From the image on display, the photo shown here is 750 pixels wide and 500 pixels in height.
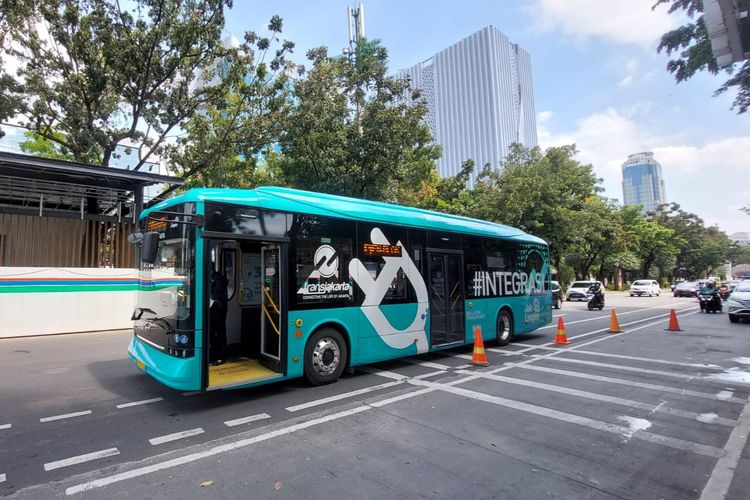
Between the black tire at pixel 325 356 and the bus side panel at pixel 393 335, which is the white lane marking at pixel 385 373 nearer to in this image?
the bus side panel at pixel 393 335

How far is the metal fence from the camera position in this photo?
48.5 ft

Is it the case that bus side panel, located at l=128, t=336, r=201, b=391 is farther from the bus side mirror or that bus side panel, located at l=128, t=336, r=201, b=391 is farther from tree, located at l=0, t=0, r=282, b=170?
tree, located at l=0, t=0, r=282, b=170

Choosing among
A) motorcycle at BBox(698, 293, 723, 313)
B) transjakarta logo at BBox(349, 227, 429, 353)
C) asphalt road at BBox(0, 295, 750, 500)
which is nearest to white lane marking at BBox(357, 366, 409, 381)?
asphalt road at BBox(0, 295, 750, 500)

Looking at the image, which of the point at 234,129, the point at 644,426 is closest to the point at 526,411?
the point at 644,426

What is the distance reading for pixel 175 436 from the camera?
15.7ft

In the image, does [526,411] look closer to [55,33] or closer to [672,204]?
[55,33]

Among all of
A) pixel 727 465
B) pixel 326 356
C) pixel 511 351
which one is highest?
pixel 326 356

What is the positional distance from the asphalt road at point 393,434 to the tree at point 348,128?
9338mm

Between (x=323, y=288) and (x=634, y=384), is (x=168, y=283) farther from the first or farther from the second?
(x=634, y=384)

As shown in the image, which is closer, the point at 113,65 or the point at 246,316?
the point at 246,316

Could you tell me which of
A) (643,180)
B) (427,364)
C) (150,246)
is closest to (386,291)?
(427,364)

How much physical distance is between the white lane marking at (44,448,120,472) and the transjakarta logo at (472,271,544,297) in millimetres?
7701

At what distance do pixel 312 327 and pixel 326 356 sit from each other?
26.0 inches

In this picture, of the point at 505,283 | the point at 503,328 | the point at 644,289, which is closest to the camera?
the point at 505,283
